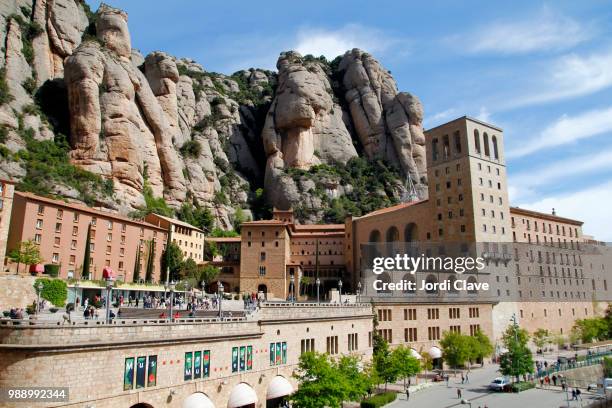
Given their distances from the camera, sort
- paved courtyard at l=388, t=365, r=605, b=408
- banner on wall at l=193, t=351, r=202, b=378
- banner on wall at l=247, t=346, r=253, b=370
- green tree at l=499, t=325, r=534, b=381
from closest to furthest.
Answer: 1. banner on wall at l=193, t=351, r=202, b=378
2. banner on wall at l=247, t=346, r=253, b=370
3. paved courtyard at l=388, t=365, r=605, b=408
4. green tree at l=499, t=325, r=534, b=381

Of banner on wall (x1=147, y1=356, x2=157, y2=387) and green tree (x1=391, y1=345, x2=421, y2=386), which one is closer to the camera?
banner on wall (x1=147, y1=356, x2=157, y2=387)

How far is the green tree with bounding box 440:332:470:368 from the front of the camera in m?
46.8

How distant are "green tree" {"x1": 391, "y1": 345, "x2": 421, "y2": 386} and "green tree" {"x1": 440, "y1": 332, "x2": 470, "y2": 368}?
9.38 m

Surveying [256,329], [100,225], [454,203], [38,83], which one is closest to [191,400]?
[256,329]

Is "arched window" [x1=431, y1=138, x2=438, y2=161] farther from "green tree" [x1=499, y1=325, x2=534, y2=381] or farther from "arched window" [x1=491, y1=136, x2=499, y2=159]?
"green tree" [x1=499, y1=325, x2=534, y2=381]

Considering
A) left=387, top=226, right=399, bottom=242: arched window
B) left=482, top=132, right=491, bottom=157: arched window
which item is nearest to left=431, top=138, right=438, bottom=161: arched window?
left=482, top=132, right=491, bottom=157: arched window

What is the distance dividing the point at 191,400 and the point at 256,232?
171 feet

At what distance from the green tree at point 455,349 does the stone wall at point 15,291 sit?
1552 inches

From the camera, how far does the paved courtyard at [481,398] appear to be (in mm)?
34938

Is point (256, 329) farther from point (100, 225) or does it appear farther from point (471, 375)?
point (100, 225)

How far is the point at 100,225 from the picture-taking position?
5619 centimetres

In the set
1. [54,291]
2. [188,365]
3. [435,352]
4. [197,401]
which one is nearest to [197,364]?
[188,365]

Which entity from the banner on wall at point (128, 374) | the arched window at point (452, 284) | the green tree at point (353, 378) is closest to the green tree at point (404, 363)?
the green tree at point (353, 378)

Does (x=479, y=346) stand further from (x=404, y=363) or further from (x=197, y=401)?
(x=197, y=401)
